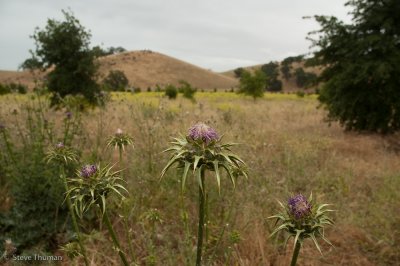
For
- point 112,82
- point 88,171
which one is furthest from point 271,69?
point 88,171

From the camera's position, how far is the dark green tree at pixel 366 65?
39.1ft

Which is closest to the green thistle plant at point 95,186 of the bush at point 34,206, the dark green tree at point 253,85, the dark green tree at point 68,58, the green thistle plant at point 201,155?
the green thistle plant at point 201,155

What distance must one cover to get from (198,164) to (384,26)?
1247 cm

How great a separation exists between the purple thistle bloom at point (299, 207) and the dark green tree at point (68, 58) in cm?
1688

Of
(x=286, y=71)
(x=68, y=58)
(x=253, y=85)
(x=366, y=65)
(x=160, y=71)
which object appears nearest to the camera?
(x=366, y=65)

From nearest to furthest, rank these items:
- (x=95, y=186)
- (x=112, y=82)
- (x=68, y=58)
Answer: (x=95, y=186), (x=68, y=58), (x=112, y=82)

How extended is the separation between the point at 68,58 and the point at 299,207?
18653mm

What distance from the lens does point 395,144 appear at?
11.7 meters

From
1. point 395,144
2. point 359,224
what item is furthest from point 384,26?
point 359,224

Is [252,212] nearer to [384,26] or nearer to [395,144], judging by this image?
[395,144]

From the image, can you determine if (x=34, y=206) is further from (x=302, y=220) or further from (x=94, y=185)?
(x=302, y=220)

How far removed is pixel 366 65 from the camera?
1174cm

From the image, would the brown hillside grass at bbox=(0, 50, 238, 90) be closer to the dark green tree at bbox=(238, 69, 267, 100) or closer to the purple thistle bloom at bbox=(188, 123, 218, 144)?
the dark green tree at bbox=(238, 69, 267, 100)

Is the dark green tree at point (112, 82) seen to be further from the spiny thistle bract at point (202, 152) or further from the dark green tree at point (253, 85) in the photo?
the dark green tree at point (253, 85)
